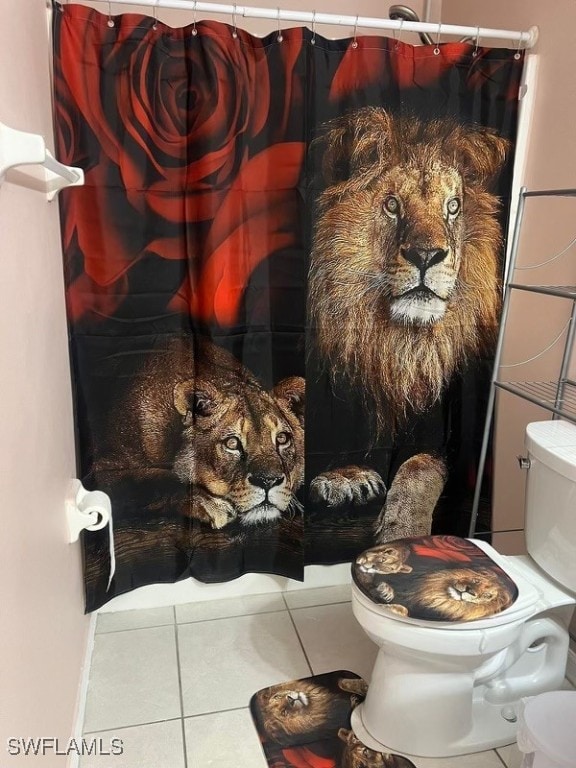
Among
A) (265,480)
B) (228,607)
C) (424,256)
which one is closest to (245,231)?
(424,256)

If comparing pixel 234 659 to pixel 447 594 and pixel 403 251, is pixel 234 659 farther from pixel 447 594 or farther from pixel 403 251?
pixel 403 251

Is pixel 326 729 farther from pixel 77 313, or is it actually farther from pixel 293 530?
pixel 77 313

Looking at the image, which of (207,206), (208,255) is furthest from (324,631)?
(207,206)

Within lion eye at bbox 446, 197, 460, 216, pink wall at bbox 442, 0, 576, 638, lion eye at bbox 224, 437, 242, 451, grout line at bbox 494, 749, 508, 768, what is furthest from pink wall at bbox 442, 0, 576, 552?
lion eye at bbox 224, 437, 242, 451

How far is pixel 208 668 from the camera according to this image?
184 cm

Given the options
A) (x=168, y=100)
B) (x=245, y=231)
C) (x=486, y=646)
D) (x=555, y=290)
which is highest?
(x=168, y=100)

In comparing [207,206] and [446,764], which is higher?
[207,206]

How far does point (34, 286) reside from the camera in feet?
4.34

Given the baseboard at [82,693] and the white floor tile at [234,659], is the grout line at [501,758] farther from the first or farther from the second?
the baseboard at [82,693]

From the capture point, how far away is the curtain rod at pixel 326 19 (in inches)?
63.5

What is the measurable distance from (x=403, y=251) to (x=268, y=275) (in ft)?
1.38

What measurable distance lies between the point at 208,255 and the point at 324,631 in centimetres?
125

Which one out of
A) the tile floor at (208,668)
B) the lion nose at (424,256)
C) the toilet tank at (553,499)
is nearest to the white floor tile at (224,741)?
the tile floor at (208,668)

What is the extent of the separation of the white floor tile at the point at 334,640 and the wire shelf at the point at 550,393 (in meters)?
0.91
